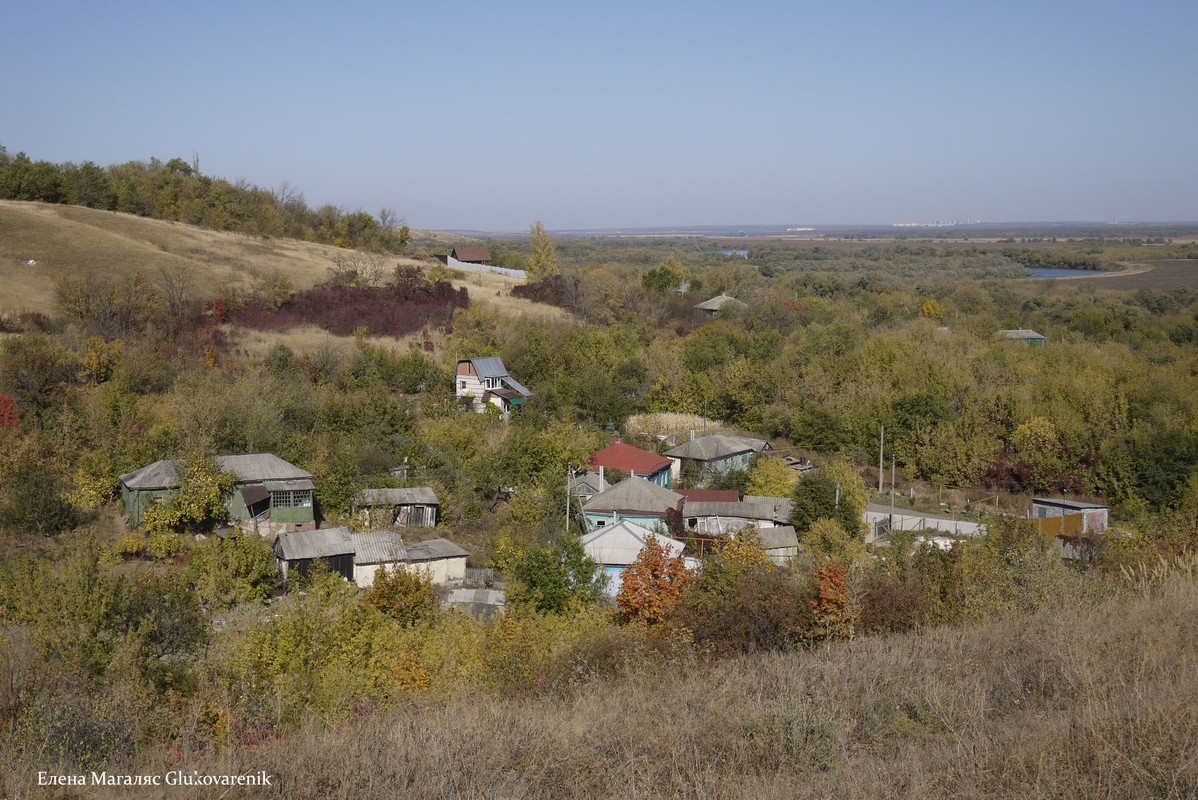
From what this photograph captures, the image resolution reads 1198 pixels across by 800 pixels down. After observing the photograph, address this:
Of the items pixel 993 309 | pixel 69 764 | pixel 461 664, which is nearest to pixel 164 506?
pixel 461 664

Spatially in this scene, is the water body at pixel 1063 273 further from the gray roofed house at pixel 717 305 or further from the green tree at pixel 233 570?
the green tree at pixel 233 570

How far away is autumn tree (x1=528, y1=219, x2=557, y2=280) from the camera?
172 feet

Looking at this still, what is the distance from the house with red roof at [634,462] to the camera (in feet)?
85.6

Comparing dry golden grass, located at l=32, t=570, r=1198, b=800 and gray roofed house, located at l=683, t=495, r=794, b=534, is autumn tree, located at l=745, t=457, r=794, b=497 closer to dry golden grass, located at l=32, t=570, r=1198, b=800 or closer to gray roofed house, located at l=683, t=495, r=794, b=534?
gray roofed house, located at l=683, t=495, r=794, b=534

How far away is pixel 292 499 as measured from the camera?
21.7 meters

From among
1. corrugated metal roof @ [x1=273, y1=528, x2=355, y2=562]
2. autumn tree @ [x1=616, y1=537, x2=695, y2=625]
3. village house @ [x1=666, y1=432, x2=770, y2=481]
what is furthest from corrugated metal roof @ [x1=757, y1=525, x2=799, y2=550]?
corrugated metal roof @ [x1=273, y1=528, x2=355, y2=562]

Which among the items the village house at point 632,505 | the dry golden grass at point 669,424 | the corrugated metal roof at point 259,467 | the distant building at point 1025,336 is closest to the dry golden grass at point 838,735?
the village house at point 632,505

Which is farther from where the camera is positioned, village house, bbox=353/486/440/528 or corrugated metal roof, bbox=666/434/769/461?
corrugated metal roof, bbox=666/434/769/461

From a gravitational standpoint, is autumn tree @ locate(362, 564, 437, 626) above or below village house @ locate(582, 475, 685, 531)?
above

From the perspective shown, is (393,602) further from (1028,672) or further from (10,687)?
(1028,672)

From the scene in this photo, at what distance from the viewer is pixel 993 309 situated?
52469 millimetres

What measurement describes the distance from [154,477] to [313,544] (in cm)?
510

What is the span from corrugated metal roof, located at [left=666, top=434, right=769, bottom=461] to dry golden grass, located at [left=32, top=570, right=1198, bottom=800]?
2167 centimetres

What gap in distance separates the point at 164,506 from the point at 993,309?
47.5 metres
